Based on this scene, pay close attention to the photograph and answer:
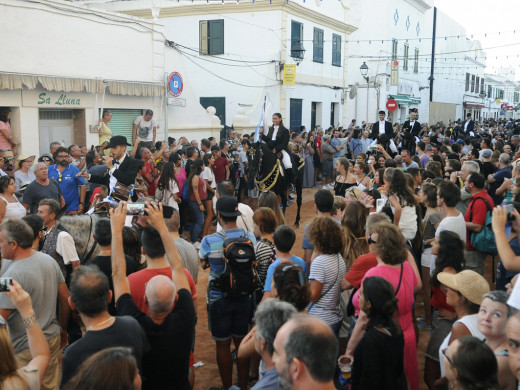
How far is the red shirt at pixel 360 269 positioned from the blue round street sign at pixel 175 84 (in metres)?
12.9

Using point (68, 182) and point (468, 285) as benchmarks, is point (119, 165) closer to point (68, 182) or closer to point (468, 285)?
point (68, 182)

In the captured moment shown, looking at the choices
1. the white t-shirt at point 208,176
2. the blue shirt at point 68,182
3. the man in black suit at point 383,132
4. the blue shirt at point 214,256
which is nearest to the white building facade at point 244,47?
the man in black suit at point 383,132

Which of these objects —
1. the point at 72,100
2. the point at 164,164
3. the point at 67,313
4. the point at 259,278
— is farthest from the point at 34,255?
the point at 72,100

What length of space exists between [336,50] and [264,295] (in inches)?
922

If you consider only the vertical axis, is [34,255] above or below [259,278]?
above

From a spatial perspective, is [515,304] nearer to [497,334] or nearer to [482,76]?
[497,334]

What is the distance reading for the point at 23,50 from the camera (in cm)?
1212

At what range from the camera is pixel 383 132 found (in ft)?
45.5

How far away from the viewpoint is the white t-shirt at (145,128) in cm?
1473

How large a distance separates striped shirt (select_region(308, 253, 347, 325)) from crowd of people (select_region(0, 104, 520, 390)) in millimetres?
14

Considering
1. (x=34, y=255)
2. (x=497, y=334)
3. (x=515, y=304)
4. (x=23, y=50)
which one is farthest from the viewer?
(x=23, y=50)

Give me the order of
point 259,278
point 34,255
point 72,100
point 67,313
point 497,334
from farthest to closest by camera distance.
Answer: point 72,100, point 259,278, point 67,313, point 34,255, point 497,334

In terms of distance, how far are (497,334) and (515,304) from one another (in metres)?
0.36

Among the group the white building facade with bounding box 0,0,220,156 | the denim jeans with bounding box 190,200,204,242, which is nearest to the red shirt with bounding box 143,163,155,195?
the denim jeans with bounding box 190,200,204,242
